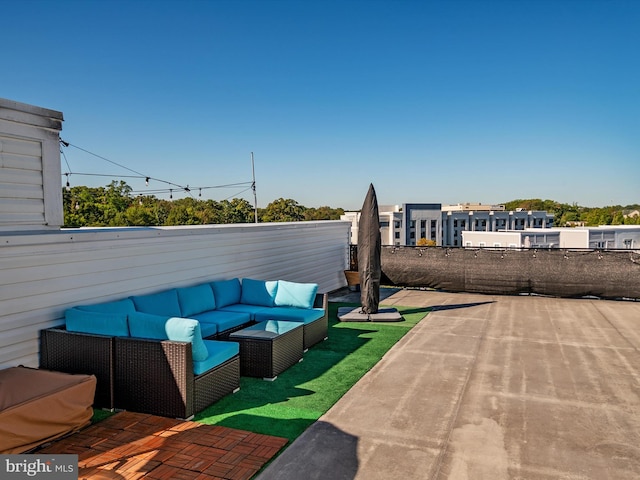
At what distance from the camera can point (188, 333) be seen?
13.3 feet

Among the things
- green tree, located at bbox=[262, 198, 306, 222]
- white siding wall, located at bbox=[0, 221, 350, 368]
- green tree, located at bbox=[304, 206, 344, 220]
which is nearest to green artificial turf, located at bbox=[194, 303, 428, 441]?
white siding wall, located at bbox=[0, 221, 350, 368]

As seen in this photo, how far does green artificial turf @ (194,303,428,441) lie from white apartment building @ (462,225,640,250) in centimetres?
A: 1949

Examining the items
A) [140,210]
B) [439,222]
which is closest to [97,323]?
[140,210]

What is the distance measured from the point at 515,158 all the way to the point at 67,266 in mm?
35037

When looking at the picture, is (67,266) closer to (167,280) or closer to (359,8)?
(167,280)

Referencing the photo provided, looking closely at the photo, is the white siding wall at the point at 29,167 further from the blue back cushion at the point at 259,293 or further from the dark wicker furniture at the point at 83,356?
the blue back cushion at the point at 259,293

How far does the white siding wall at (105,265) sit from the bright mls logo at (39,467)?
1.45 meters

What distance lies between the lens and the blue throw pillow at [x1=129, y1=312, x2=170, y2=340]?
4.20m

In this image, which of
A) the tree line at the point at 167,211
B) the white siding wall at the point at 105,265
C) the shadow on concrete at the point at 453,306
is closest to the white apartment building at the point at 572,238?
the shadow on concrete at the point at 453,306

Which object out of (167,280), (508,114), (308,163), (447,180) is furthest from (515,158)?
(167,280)

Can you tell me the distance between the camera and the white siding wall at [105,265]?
14.2 feet

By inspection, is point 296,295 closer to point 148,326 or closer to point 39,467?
point 148,326

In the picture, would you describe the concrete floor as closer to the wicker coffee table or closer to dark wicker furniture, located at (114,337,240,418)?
the wicker coffee table

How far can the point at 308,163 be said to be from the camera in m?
29.4
